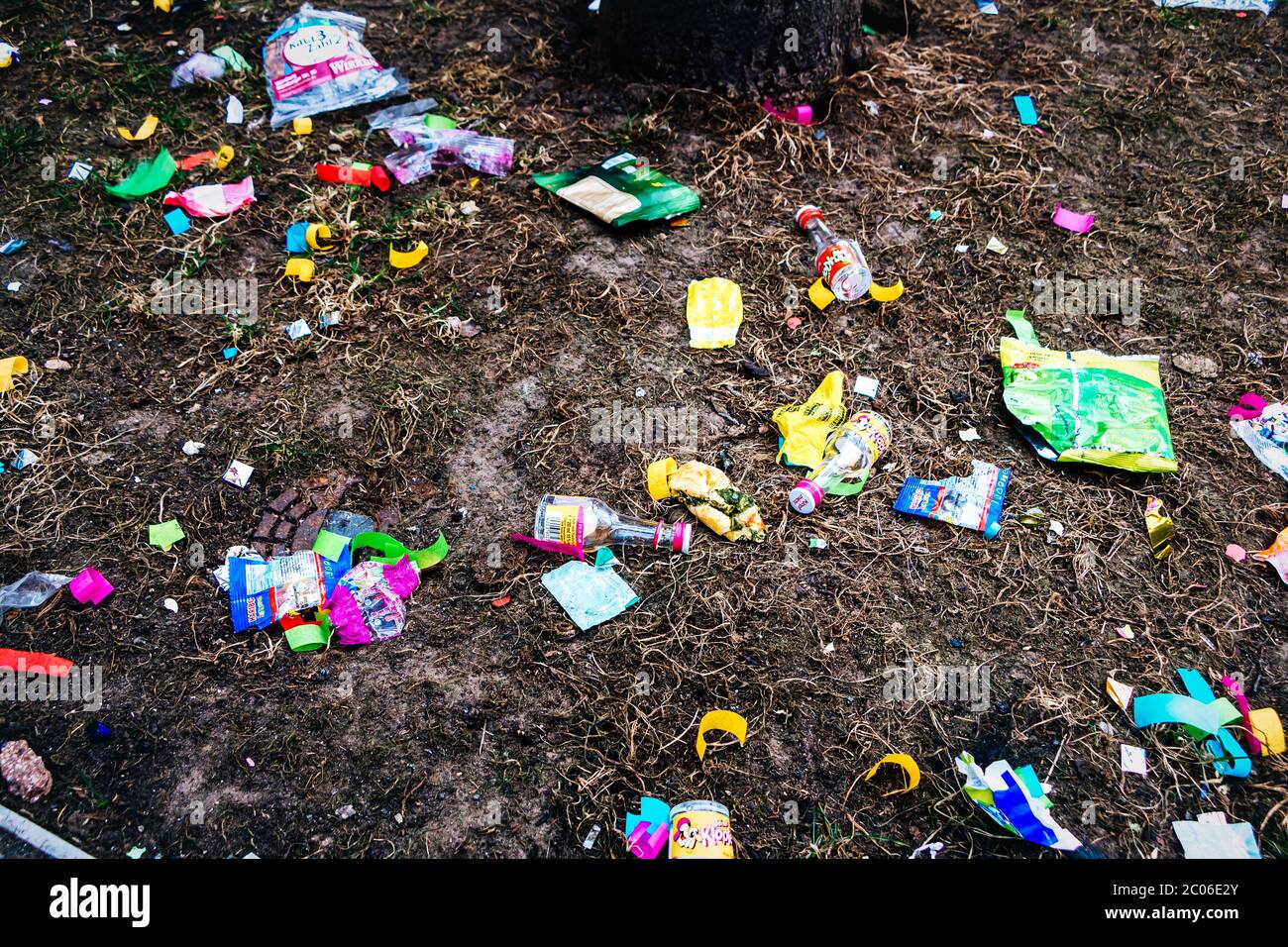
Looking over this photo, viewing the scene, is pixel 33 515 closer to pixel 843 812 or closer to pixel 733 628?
pixel 733 628

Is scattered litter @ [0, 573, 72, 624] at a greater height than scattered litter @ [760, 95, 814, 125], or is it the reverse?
scattered litter @ [760, 95, 814, 125]

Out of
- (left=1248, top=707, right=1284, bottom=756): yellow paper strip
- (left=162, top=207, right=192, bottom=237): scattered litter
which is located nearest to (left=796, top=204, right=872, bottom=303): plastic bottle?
(left=1248, top=707, right=1284, bottom=756): yellow paper strip

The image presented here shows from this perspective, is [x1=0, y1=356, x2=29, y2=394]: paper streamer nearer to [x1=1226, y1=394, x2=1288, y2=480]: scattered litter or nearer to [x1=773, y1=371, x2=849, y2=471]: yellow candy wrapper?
[x1=1226, y1=394, x2=1288, y2=480]: scattered litter

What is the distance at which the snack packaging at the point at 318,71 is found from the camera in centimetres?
386

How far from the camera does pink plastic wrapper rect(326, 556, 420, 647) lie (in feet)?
7.97

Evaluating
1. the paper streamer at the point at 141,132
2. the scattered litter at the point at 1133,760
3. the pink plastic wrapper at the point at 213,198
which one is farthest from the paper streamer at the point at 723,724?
the paper streamer at the point at 141,132

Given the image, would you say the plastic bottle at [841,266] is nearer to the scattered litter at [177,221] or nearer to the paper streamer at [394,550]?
the paper streamer at [394,550]

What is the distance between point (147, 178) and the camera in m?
3.52

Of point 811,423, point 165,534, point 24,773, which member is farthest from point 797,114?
point 24,773

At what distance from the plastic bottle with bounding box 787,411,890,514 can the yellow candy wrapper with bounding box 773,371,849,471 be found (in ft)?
0.12

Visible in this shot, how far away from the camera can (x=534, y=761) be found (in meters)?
2.22

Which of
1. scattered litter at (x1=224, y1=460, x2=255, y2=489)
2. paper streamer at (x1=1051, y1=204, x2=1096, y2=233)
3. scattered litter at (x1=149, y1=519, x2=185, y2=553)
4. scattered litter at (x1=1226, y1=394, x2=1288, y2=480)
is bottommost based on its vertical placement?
scattered litter at (x1=149, y1=519, x2=185, y2=553)

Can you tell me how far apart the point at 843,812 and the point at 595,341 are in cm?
181

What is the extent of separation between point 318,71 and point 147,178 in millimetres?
950
